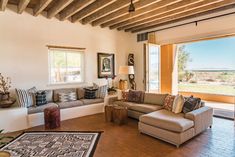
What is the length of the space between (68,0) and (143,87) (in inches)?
156

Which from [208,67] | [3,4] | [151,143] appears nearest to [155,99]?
[151,143]

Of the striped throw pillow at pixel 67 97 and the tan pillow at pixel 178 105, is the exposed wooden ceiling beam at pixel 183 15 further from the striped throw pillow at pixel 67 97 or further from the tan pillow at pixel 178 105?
the striped throw pillow at pixel 67 97

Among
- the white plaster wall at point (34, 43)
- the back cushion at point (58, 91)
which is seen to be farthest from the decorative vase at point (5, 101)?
the back cushion at point (58, 91)

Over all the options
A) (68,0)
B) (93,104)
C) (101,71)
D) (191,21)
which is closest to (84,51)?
(101,71)

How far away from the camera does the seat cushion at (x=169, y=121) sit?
2947 millimetres

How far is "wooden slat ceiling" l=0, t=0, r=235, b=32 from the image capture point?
3.89 m

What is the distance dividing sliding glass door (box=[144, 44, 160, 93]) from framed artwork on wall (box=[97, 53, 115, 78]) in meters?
1.27

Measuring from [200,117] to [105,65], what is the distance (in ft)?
12.3

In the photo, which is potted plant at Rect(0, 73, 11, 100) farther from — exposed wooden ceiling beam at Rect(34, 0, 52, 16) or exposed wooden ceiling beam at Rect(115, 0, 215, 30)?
exposed wooden ceiling beam at Rect(115, 0, 215, 30)

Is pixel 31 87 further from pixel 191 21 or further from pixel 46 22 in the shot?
pixel 191 21

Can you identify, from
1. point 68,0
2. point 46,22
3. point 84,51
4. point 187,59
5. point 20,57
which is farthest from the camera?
point 187,59

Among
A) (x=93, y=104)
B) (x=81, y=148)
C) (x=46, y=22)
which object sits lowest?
(x=81, y=148)

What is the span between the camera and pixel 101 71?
611cm

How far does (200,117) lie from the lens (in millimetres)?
3318
